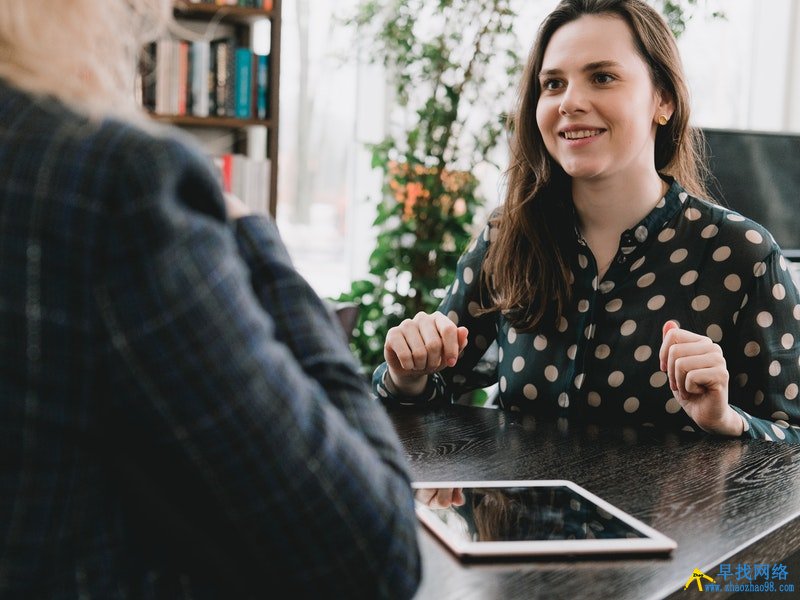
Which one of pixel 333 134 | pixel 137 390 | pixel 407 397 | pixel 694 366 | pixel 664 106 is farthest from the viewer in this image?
pixel 333 134

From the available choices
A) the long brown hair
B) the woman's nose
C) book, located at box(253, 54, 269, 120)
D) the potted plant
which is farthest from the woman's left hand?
book, located at box(253, 54, 269, 120)

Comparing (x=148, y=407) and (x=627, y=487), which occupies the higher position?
(x=148, y=407)

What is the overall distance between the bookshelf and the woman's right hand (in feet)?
6.27

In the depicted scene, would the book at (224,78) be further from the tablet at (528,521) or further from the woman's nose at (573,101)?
the tablet at (528,521)

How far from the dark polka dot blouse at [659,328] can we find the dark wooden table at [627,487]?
212 millimetres

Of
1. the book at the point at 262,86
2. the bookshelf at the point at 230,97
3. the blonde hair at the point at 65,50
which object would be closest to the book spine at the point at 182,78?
the bookshelf at the point at 230,97

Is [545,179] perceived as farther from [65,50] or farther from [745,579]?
[65,50]

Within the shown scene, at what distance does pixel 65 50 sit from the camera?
1.66ft

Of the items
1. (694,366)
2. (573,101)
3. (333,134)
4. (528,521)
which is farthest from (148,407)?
(333,134)

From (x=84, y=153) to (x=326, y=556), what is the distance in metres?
0.27

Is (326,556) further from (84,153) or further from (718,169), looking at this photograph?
(718,169)

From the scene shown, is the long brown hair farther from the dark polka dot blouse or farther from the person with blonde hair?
the person with blonde hair

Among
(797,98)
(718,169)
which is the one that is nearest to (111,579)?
(718,169)

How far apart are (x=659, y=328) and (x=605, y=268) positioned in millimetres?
162
